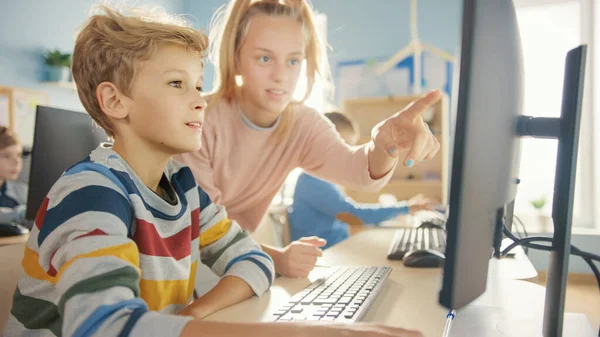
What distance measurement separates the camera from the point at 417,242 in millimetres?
1219

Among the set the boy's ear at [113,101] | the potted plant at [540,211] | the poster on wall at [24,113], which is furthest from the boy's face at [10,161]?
the potted plant at [540,211]

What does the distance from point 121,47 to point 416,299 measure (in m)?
0.60

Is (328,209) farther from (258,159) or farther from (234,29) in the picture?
(234,29)

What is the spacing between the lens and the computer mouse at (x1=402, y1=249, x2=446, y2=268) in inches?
39.6

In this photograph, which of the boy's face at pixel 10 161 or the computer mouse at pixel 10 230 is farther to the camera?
the boy's face at pixel 10 161

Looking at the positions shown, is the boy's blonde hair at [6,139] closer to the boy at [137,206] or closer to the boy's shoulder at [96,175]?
the boy at [137,206]

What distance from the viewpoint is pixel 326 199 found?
7.76 ft

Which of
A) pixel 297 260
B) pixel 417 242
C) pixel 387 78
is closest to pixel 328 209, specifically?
pixel 417 242

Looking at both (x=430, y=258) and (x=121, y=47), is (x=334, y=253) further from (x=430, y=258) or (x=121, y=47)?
(x=121, y=47)

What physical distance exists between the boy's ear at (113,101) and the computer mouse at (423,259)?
0.64 m

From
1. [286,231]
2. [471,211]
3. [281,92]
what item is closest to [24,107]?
[286,231]

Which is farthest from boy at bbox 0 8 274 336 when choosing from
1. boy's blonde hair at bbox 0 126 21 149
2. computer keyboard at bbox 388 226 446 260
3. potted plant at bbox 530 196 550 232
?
potted plant at bbox 530 196 550 232

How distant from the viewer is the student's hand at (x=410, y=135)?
30.5 inches

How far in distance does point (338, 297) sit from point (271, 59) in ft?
1.97
